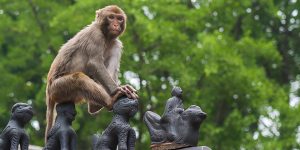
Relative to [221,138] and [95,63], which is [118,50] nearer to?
[95,63]

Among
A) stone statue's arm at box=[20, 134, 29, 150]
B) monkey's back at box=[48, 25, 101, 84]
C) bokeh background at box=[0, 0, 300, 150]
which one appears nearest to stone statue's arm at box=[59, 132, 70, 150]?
stone statue's arm at box=[20, 134, 29, 150]

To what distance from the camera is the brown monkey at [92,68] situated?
360 inches

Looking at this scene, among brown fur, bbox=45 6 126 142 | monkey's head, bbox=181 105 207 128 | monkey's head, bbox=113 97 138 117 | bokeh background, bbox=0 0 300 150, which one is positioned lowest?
monkey's head, bbox=181 105 207 128

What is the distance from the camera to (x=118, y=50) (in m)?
9.80

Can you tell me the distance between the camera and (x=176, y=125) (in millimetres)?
8805

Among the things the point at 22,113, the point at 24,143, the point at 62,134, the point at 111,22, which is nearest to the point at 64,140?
the point at 62,134

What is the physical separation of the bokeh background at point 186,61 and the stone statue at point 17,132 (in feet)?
43.1

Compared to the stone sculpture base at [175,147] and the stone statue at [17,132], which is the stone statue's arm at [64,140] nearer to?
the stone statue at [17,132]

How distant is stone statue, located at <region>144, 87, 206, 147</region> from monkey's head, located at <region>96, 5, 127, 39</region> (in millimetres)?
1242

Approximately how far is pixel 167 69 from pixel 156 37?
1037mm

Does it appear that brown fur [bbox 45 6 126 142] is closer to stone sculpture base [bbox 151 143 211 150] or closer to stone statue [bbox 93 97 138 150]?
stone statue [bbox 93 97 138 150]

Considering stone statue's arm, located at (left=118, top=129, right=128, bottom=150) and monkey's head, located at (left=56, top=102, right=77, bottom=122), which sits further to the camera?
monkey's head, located at (left=56, top=102, right=77, bottom=122)

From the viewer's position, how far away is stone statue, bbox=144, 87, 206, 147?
8695 mm

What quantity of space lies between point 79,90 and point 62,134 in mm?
669
